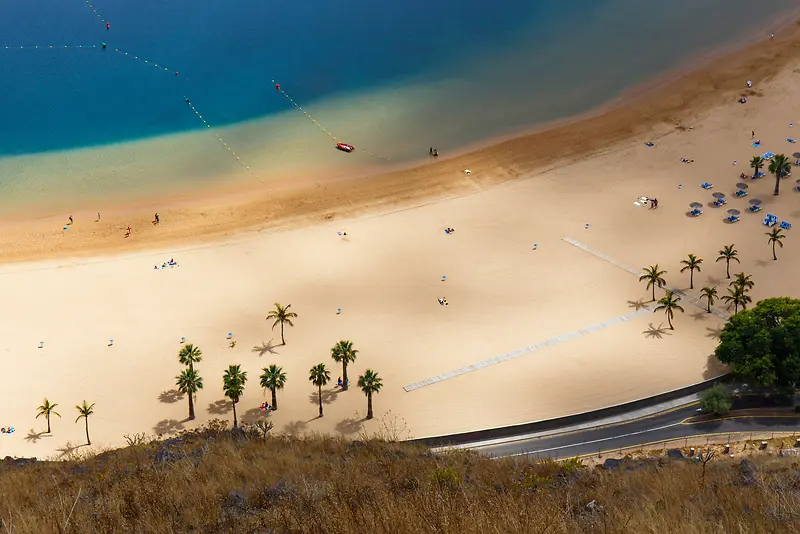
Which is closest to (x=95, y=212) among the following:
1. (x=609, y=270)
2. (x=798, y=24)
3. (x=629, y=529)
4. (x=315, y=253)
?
(x=315, y=253)

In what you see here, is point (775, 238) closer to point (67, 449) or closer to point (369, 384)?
point (369, 384)

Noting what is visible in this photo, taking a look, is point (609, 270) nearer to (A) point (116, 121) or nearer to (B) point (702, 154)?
(B) point (702, 154)

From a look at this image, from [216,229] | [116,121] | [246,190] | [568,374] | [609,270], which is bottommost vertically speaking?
[568,374]

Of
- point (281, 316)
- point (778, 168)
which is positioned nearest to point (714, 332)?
point (778, 168)

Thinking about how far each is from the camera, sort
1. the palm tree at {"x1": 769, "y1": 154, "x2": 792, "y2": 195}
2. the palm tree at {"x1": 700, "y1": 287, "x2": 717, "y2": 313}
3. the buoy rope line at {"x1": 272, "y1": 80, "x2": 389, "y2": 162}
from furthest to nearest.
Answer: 1. the buoy rope line at {"x1": 272, "y1": 80, "x2": 389, "y2": 162}
2. the palm tree at {"x1": 769, "y1": 154, "x2": 792, "y2": 195}
3. the palm tree at {"x1": 700, "y1": 287, "x2": 717, "y2": 313}

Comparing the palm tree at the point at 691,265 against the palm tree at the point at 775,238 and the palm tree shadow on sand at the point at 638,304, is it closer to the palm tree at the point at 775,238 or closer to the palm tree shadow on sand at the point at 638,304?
the palm tree shadow on sand at the point at 638,304

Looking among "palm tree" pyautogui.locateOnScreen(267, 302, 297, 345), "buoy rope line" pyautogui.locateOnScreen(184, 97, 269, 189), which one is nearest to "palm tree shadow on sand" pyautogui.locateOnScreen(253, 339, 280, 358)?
"palm tree" pyautogui.locateOnScreen(267, 302, 297, 345)

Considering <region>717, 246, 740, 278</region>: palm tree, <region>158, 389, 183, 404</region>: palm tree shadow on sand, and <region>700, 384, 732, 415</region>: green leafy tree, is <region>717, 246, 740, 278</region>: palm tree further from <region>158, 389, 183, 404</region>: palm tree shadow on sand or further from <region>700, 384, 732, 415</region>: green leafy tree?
<region>158, 389, 183, 404</region>: palm tree shadow on sand
